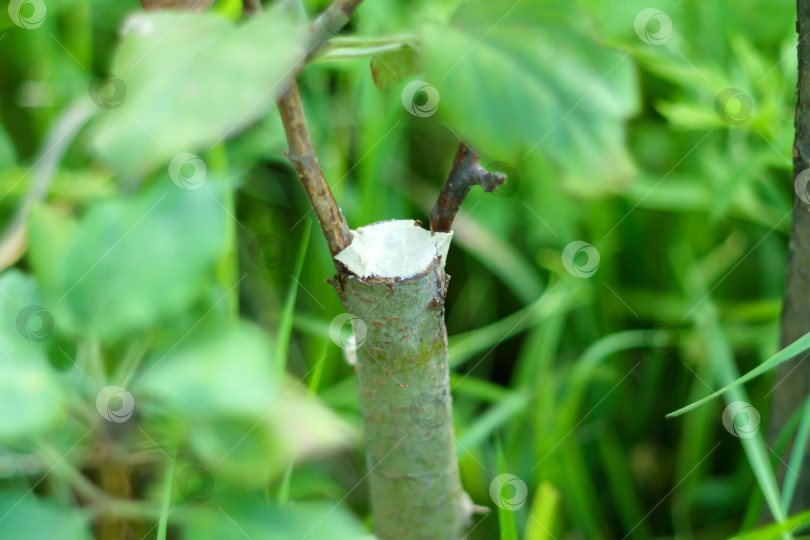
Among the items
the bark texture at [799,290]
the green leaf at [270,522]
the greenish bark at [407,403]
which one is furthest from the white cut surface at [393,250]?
the bark texture at [799,290]

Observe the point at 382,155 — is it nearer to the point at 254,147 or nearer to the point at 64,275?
the point at 254,147

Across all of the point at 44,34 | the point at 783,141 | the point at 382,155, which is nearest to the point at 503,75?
the point at 783,141

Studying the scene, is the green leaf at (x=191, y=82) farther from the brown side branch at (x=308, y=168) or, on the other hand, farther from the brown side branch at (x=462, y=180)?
the brown side branch at (x=462, y=180)

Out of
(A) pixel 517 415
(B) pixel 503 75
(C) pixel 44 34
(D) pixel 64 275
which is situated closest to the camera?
(B) pixel 503 75

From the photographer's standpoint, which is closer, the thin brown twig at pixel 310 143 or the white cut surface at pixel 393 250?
the thin brown twig at pixel 310 143

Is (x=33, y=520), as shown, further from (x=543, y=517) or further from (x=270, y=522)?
(x=543, y=517)

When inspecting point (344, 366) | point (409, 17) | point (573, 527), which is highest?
point (409, 17)
